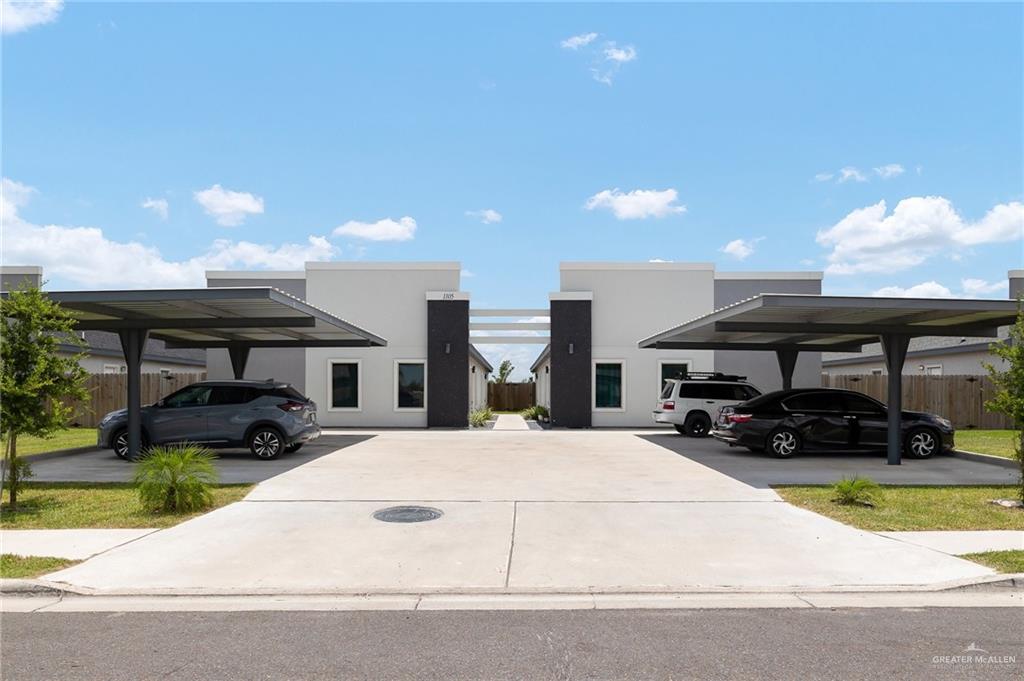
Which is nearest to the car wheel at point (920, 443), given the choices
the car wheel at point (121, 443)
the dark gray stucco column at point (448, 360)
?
the dark gray stucco column at point (448, 360)

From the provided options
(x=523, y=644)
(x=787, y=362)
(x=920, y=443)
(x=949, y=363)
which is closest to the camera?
(x=523, y=644)

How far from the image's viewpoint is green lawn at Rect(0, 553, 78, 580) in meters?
6.79

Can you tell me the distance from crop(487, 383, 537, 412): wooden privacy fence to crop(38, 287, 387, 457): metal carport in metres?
21.8

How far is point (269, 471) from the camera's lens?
13.4 meters

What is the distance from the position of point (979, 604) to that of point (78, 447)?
1790 centimetres

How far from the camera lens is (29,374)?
387 inches

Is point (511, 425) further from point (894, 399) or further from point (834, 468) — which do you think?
point (894, 399)

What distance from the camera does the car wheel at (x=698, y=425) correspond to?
21.5 m

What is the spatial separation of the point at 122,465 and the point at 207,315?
391cm

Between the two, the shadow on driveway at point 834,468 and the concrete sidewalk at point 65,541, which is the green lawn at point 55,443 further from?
the shadow on driveway at point 834,468

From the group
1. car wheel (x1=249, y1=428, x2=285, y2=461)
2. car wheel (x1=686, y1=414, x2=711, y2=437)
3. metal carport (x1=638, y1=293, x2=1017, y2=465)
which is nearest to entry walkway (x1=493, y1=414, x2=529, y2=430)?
car wheel (x1=686, y1=414, x2=711, y2=437)

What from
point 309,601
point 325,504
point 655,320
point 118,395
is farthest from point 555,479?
point 118,395

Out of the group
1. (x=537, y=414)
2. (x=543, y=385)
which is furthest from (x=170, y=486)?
(x=543, y=385)

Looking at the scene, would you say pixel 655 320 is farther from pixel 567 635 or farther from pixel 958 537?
pixel 567 635
